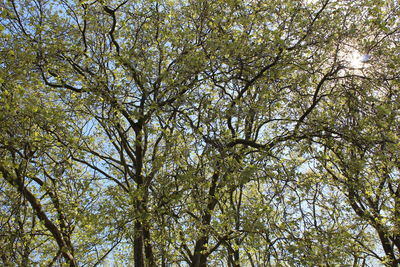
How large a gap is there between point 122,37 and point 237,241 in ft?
21.7

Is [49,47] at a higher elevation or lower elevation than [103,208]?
higher

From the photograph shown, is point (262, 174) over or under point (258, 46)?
under

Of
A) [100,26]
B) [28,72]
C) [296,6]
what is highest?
[100,26]

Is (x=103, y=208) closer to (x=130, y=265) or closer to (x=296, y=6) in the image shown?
(x=296, y=6)

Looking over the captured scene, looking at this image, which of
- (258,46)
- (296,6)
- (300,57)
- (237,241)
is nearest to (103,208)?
(237,241)

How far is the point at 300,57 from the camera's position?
26.2 feet

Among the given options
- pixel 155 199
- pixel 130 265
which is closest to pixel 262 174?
pixel 155 199

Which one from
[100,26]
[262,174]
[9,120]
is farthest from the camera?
[100,26]

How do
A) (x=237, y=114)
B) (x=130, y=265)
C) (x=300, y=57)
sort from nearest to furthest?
1. (x=237, y=114)
2. (x=300, y=57)
3. (x=130, y=265)

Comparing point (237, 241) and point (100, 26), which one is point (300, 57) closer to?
point (237, 241)

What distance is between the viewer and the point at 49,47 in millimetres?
8227

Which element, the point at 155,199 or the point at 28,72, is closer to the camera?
the point at 155,199

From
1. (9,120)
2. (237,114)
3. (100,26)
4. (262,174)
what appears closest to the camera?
(9,120)

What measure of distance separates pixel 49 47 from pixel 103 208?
4033 mm
